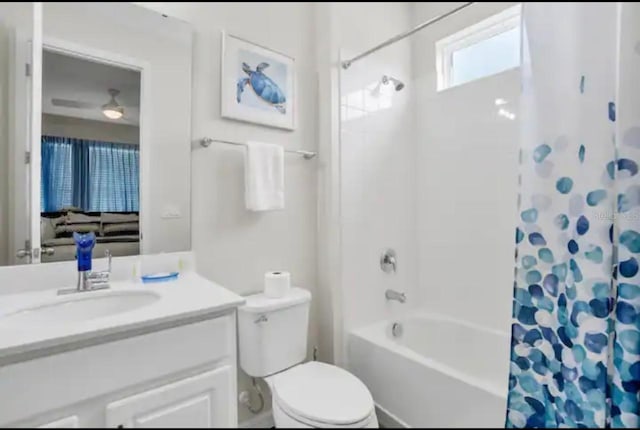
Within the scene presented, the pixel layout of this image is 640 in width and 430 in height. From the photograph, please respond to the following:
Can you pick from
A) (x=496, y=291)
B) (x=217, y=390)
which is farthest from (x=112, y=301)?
(x=496, y=291)

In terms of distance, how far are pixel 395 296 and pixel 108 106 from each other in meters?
1.27

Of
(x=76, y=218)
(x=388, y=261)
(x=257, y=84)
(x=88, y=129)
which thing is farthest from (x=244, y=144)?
(x=388, y=261)

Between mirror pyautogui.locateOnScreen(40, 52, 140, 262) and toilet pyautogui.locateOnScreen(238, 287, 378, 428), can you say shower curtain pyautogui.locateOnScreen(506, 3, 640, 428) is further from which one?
mirror pyautogui.locateOnScreen(40, 52, 140, 262)

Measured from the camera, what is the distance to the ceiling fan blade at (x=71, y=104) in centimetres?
97

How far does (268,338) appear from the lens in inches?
46.8

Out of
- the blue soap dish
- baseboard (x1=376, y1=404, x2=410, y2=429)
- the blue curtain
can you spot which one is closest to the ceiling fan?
the blue curtain

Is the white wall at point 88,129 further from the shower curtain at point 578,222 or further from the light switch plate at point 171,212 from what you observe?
the shower curtain at point 578,222

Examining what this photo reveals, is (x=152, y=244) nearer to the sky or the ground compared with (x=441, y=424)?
nearer to the sky

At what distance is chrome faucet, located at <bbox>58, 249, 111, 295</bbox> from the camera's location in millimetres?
1008

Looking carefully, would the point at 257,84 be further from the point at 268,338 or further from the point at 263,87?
the point at 268,338

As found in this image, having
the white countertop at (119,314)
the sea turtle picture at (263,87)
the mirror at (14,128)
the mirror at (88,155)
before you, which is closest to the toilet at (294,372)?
the white countertop at (119,314)

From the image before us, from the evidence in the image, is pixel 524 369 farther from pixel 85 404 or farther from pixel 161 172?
pixel 161 172

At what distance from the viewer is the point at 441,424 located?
1203mm

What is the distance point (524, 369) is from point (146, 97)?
1520 mm
